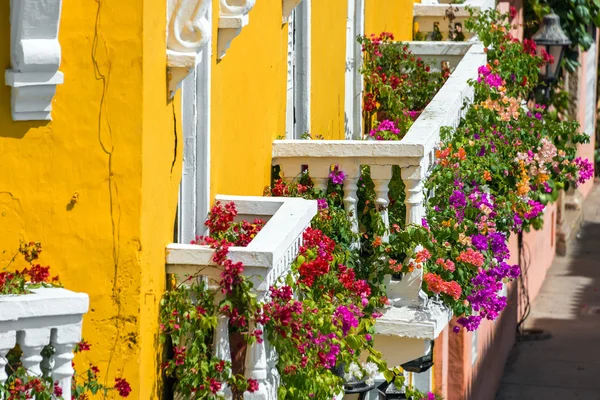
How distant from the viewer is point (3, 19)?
6.00 metres

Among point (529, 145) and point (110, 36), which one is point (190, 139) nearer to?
point (110, 36)

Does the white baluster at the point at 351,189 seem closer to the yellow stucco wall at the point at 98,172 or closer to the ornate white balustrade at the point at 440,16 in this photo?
the yellow stucco wall at the point at 98,172

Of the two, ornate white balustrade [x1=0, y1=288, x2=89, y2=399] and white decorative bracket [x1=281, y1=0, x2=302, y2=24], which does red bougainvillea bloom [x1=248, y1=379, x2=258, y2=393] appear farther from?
white decorative bracket [x1=281, y1=0, x2=302, y2=24]

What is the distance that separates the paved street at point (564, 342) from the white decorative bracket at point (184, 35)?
10.2 metres

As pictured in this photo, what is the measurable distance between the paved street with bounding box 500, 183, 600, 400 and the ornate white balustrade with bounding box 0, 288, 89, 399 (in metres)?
10.9

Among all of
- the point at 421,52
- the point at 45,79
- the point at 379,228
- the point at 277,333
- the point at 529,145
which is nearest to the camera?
the point at 45,79

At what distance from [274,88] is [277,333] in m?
2.22

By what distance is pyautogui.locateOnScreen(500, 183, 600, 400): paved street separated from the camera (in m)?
16.4

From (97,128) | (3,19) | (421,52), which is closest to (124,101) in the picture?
(97,128)

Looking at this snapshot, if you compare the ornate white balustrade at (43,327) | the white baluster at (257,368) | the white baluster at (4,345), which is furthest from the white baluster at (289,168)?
the white baluster at (4,345)

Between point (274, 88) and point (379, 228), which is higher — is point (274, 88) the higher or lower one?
the higher one

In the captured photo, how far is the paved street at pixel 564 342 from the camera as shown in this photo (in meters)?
16.4

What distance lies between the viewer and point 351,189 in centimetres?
854

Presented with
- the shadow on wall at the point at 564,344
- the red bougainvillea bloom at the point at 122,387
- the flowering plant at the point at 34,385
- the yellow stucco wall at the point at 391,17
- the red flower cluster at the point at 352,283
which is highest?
the yellow stucco wall at the point at 391,17
